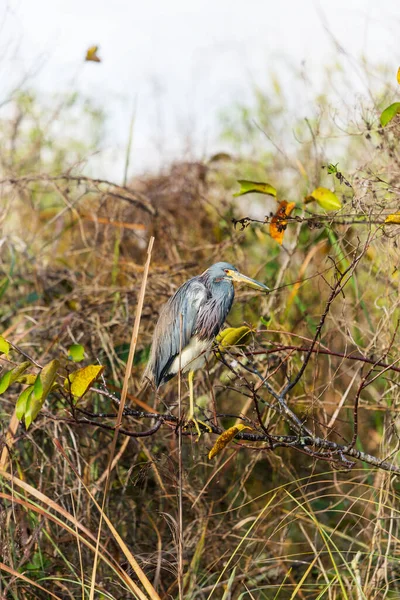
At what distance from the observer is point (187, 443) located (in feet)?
9.82

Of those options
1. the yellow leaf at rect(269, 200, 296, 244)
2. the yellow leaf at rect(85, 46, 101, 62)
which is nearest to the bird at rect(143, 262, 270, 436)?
the yellow leaf at rect(269, 200, 296, 244)

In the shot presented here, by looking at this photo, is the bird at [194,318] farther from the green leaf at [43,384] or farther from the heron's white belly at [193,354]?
the green leaf at [43,384]

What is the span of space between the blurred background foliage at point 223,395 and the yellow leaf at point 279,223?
0.51 feet

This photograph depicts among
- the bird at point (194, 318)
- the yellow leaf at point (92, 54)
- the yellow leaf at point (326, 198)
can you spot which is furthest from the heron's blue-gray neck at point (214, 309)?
the yellow leaf at point (92, 54)

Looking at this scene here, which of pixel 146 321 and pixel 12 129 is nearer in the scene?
pixel 146 321

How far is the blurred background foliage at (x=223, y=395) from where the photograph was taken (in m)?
2.29

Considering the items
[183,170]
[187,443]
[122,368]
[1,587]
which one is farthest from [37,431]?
[183,170]

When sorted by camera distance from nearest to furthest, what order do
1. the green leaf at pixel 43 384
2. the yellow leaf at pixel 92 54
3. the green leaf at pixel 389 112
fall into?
the green leaf at pixel 43 384 < the green leaf at pixel 389 112 < the yellow leaf at pixel 92 54

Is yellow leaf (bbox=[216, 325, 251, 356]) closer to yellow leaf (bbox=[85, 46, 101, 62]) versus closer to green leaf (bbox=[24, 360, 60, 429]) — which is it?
green leaf (bbox=[24, 360, 60, 429])

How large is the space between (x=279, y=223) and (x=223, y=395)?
198cm

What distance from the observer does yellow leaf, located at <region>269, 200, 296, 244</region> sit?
2.06m

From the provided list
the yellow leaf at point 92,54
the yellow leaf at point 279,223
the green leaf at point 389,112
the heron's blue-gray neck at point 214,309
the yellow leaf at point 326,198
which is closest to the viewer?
the green leaf at point 389,112

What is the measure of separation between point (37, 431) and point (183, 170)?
7.80 feet

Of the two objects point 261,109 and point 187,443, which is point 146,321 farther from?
point 261,109
